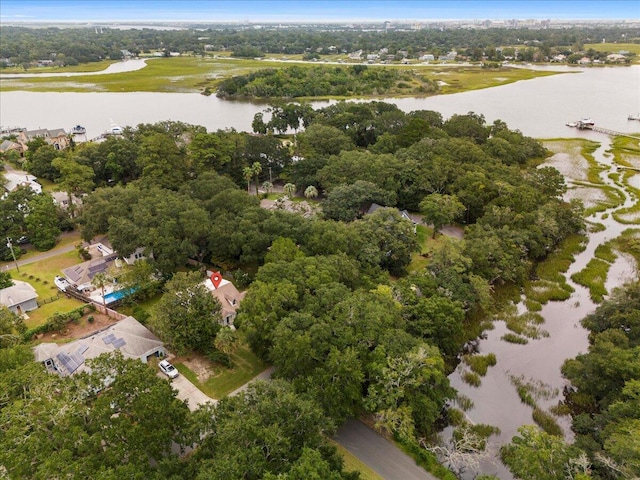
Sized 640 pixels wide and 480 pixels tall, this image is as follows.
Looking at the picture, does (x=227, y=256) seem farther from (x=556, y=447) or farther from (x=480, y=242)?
(x=556, y=447)

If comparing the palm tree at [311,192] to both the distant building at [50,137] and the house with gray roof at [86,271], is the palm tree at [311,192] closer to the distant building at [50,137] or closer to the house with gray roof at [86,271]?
the house with gray roof at [86,271]

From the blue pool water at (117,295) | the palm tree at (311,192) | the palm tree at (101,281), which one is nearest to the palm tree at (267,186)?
the palm tree at (311,192)

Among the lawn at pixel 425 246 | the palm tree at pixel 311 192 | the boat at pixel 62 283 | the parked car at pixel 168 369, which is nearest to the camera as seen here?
the parked car at pixel 168 369

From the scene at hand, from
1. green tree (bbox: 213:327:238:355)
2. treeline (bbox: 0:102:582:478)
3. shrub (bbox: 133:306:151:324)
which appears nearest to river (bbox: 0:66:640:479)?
treeline (bbox: 0:102:582:478)

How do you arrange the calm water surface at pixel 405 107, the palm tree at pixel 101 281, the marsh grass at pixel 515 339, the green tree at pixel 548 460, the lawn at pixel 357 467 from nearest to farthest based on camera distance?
the green tree at pixel 548 460, the lawn at pixel 357 467, the marsh grass at pixel 515 339, the palm tree at pixel 101 281, the calm water surface at pixel 405 107

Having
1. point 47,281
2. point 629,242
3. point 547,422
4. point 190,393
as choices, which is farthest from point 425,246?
point 47,281

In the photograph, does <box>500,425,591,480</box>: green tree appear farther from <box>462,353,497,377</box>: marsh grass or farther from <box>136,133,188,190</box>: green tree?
<box>136,133,188,190</box>: green tree

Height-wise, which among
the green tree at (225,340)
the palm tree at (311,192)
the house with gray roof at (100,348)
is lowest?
the house with gray roof at (100,348)
